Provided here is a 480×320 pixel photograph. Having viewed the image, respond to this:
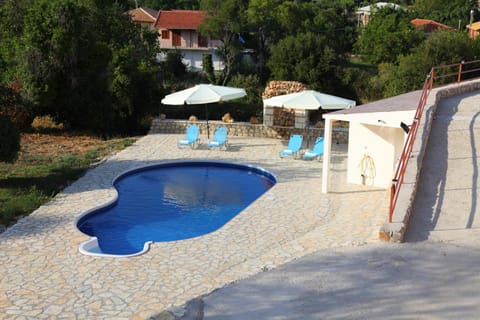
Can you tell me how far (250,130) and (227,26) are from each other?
26419 mm

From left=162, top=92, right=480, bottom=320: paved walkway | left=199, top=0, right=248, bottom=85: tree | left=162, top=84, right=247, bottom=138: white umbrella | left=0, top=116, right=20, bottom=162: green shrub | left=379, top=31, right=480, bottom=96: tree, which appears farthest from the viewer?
left=199, top=0, right=248, bottom=85: tree

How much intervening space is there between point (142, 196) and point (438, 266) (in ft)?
31.2

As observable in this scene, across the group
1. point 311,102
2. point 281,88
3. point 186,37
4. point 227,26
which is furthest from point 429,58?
point 186,37

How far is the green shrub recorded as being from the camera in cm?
1390

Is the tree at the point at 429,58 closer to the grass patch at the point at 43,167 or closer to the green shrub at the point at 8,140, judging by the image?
the grass patch at the point at 43,167

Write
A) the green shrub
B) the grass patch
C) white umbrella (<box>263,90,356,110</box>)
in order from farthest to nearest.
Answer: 1. white umbrella (<box>263,90,356,110</box>)
2. the green shrub
3. the grass patch

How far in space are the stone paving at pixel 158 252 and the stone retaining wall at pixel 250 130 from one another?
6.21 m

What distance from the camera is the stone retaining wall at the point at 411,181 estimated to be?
9.40 m

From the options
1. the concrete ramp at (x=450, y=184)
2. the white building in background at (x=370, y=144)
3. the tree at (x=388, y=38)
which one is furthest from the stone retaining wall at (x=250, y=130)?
the tree at (x=388, y=38)

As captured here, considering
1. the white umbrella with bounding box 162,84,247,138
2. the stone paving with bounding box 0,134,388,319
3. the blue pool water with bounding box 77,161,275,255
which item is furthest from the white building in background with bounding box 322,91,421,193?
the white umbrella with bounding box 162,84,247,138

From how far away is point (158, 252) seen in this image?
1035 centimetres

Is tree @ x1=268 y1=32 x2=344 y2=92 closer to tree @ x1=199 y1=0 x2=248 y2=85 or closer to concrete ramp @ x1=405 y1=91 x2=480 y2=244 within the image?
tree @ x1=199 y1=0 x2=248 y2=85

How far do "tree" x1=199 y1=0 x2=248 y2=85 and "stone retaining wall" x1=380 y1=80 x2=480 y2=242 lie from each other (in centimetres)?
3198

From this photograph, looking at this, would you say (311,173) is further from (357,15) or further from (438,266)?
(357,15)
